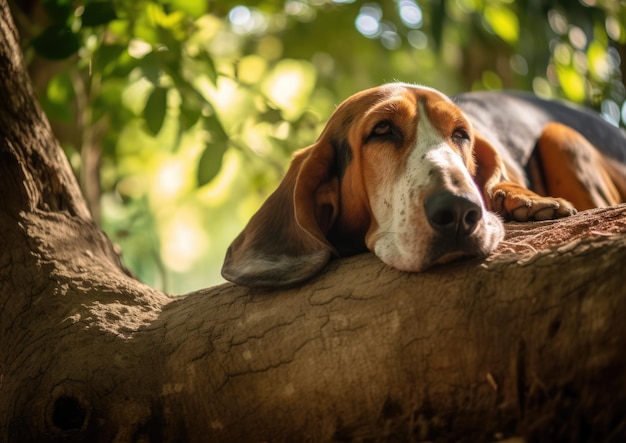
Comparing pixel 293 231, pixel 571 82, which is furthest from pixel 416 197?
pixel 571 82

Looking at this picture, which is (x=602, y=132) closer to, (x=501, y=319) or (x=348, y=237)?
(x=348, y=237)

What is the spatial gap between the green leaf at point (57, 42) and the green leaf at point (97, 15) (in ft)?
0.36

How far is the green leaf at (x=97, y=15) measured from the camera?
371 cm

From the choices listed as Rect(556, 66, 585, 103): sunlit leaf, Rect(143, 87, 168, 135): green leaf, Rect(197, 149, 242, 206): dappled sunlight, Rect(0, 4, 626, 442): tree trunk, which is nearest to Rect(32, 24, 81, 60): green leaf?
Rect(143, 87, 168, 135): green leaf

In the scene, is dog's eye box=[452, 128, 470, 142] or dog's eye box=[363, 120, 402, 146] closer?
dog's eye box=[363, 120, 402, 146]

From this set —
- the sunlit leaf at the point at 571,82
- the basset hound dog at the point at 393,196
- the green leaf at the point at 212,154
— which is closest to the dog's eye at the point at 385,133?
the basset hound dog at the point at 393,196

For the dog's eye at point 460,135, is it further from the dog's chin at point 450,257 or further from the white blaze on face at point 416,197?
the dog's chin at point 450,257

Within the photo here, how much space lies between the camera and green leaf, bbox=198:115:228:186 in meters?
4.32

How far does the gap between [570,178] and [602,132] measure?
3.96 feet

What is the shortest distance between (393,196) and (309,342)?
918mm

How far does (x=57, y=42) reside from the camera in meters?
3.71

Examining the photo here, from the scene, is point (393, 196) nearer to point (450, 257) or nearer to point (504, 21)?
point (450, 257)

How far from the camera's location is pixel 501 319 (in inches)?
86.1

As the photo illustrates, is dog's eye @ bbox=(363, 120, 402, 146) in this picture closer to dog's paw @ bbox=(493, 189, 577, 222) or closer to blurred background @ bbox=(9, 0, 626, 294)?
dog's paw @ bbox=(493, 189, 577, 222)
